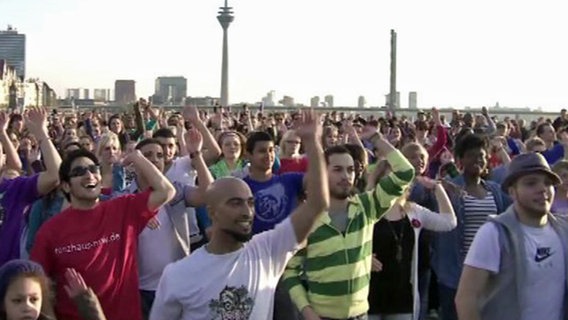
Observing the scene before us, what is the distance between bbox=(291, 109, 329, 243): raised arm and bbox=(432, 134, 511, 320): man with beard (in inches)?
116

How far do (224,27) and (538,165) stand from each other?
8330 centimetres

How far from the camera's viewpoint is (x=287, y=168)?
851 centimetres

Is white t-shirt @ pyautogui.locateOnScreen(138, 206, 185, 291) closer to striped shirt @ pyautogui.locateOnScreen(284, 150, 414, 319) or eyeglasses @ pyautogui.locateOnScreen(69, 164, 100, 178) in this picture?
eyeglasses @ pyautogui.locateOnScreen(69, 164, 100, 178)

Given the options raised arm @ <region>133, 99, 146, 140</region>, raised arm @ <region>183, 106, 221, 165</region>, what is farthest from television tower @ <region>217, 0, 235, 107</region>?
raised arm @ <region>183, 106, 221, 165</region>

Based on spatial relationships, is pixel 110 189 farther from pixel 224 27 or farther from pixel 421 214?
pixel 224 27

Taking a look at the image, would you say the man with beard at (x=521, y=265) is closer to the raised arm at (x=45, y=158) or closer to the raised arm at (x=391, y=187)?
the raised arm at (x=391, y=187)

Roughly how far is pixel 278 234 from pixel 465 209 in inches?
121

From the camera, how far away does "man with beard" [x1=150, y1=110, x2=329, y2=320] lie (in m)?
4.14

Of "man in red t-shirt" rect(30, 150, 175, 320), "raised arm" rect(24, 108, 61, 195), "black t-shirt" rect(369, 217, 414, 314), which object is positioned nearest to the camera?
"man in red t-shirt" rect(30, 150, 175, 320)

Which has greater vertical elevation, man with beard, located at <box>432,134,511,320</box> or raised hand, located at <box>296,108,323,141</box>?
raised hand, located at <box>296,108,323,141</box>

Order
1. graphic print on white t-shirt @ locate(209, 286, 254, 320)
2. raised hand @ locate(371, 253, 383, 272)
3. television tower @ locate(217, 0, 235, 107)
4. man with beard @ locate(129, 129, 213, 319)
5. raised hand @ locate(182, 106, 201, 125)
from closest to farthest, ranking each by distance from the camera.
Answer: graphic print on white t-shirt @ locate(209, 286, 254, 320) < raised hand @ locate(371, 253, 383, 272) < man with beard @ locate(129, 129, 213, 319) < raised hand @ locate(182, 106, 201, 125) < television tower @ locate(217, 0, 235, 107)

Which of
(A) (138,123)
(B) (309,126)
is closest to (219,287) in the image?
(B) (309,126)

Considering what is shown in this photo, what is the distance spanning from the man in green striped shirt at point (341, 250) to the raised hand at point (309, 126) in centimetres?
107

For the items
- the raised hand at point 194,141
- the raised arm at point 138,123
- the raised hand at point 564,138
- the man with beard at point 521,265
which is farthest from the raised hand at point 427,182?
the raised arm at point 138,123
